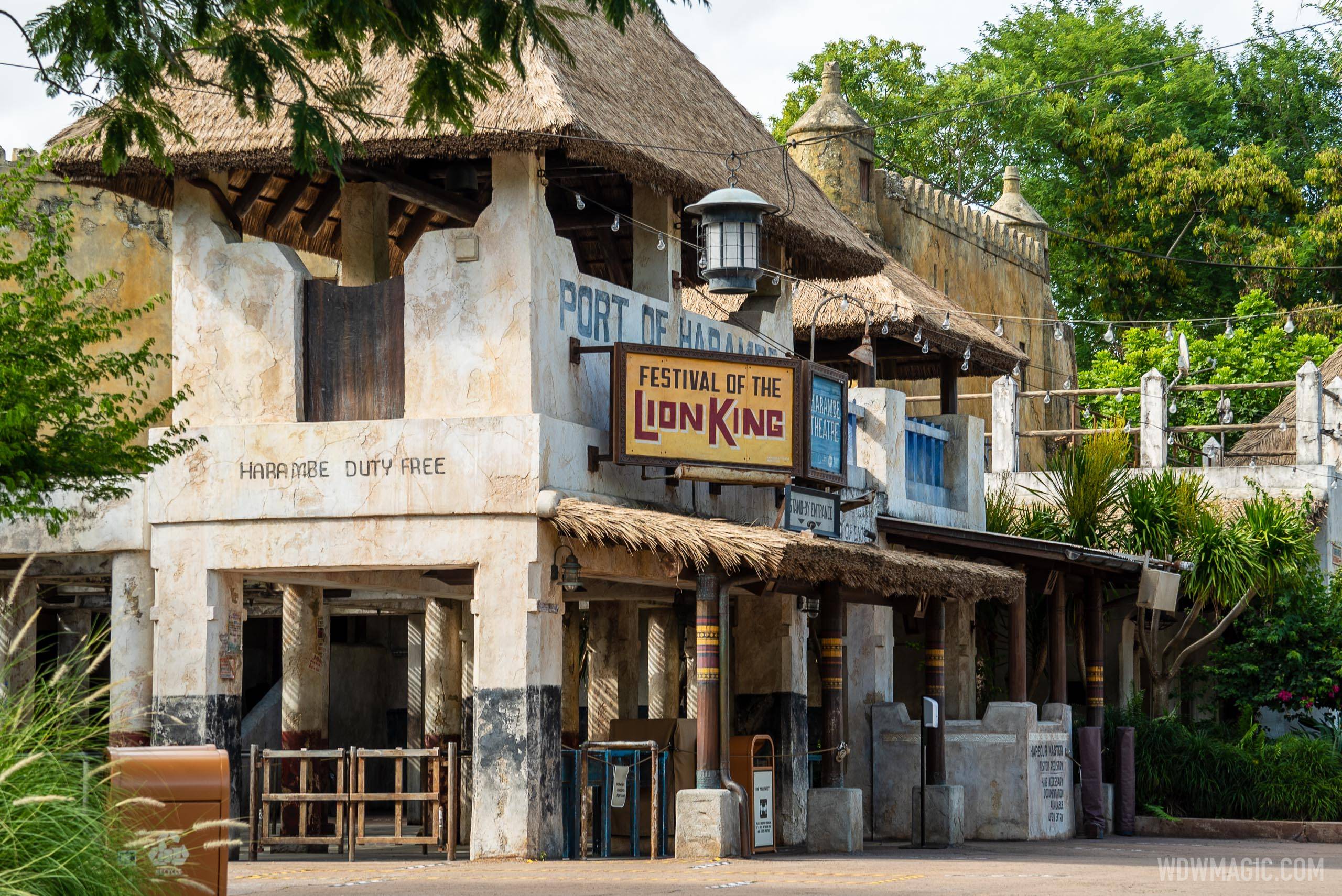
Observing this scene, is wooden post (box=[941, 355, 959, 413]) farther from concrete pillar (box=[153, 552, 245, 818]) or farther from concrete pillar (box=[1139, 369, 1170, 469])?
concrete pillar (box=[153, 552, 245, 818])

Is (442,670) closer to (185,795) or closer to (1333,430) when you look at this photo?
(1333,430)

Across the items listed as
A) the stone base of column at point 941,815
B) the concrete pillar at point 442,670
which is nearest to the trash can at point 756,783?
the stone base of column at point 941,815

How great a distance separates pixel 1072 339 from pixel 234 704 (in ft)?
89.1

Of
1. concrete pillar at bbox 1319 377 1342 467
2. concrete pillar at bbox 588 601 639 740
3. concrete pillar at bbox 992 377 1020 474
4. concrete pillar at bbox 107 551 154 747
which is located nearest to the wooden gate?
concrete pillar at bbox 107 551 154 747

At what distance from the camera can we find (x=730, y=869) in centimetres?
1430

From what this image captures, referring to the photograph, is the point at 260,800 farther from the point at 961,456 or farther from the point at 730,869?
the point at 961,456

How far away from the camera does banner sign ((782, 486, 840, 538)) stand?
1777 cm

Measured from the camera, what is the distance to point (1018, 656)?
822 inches

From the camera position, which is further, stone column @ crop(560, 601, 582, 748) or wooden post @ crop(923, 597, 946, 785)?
stone column @ crop(560, 601, 582, 748)

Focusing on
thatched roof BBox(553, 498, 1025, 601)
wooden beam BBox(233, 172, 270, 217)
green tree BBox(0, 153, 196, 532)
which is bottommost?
thatched roof BBox(553, 498, 1025, 601)

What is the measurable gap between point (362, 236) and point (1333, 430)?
14.7m

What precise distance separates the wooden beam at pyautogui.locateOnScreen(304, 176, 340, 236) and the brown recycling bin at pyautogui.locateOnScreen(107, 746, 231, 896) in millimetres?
9393

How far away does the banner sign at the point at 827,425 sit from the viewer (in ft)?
58.3

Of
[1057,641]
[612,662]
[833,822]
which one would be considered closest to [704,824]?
[833,822]
